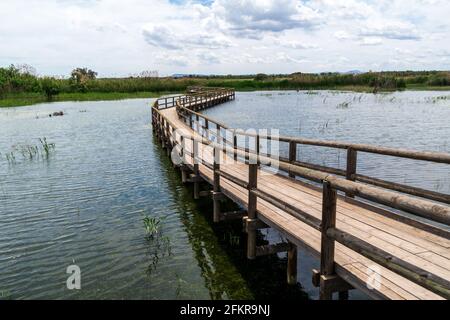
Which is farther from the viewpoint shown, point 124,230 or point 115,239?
point 124,230

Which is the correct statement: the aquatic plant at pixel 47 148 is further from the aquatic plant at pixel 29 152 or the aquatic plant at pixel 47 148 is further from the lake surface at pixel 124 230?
the lake surface at pixel 124 230

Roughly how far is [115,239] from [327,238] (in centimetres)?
561

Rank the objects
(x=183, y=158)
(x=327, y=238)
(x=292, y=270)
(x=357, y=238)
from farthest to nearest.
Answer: (x=183, y=158) → (x=292, y=270) → (x=327, y=238) → (x=357, y=238)

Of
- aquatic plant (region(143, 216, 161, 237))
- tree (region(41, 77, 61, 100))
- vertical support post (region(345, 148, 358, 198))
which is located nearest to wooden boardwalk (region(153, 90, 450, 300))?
vertical support post (region(345, 148, 358, 198))

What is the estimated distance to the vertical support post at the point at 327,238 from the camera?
14.8 feet

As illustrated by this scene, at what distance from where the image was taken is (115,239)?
881 centimetres

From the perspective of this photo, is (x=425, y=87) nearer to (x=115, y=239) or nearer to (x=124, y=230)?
(x=124, y=230)

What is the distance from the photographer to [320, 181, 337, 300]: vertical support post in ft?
14.8

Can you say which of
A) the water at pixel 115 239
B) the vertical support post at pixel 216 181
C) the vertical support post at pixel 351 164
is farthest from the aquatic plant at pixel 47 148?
the vertical support post at pixel 351 164

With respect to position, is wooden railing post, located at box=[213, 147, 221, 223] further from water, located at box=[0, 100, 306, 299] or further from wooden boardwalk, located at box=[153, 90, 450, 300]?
wooden boardwalk, located at box=[153, 90, 450, 300]

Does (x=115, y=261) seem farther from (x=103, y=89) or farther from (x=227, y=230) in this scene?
(x=103, y=89)

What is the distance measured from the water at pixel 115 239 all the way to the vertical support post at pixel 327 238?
1.71 meters

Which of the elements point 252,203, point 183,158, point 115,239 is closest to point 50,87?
point 183,158
